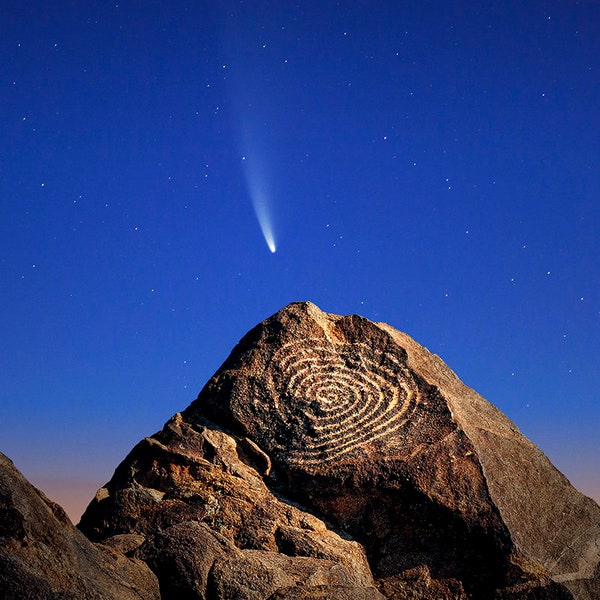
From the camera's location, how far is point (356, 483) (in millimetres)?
8836

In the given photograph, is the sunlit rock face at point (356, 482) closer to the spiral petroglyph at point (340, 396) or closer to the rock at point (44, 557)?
the spiral petroglyph at point (340, 396)

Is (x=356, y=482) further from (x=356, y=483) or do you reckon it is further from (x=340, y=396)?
(x=340, y=396)

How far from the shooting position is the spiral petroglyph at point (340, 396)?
365 inches

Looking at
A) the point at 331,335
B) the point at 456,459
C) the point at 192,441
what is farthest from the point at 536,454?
the point at 192,441

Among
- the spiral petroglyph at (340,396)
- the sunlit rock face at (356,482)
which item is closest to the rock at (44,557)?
the sunlit rock face at (356,482)

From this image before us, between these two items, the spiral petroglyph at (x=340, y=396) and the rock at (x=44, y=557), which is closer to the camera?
the rock at (x=44, y=557)

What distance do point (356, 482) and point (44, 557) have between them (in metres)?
4.23

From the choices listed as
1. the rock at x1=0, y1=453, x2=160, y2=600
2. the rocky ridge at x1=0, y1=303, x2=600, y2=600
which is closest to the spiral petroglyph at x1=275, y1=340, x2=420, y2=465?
the rocky ridge at x1=0, y1=303, x2=600, y2=600

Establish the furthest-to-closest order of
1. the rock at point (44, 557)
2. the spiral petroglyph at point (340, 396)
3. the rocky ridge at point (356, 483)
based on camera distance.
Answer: the spiral petroglyph at point (340, 396) → the rocky ridge at point (356, 483) → the rock at point (44, 557)

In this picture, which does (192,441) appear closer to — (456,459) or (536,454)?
(456,459)

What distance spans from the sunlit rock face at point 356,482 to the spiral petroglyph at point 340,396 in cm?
2

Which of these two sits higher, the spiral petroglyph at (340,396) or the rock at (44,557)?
the spiral petroglyph at (340,396)

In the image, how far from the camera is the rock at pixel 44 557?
4.98m

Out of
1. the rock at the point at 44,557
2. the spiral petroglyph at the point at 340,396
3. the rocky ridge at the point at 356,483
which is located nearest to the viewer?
the rock at the point at 44,557
